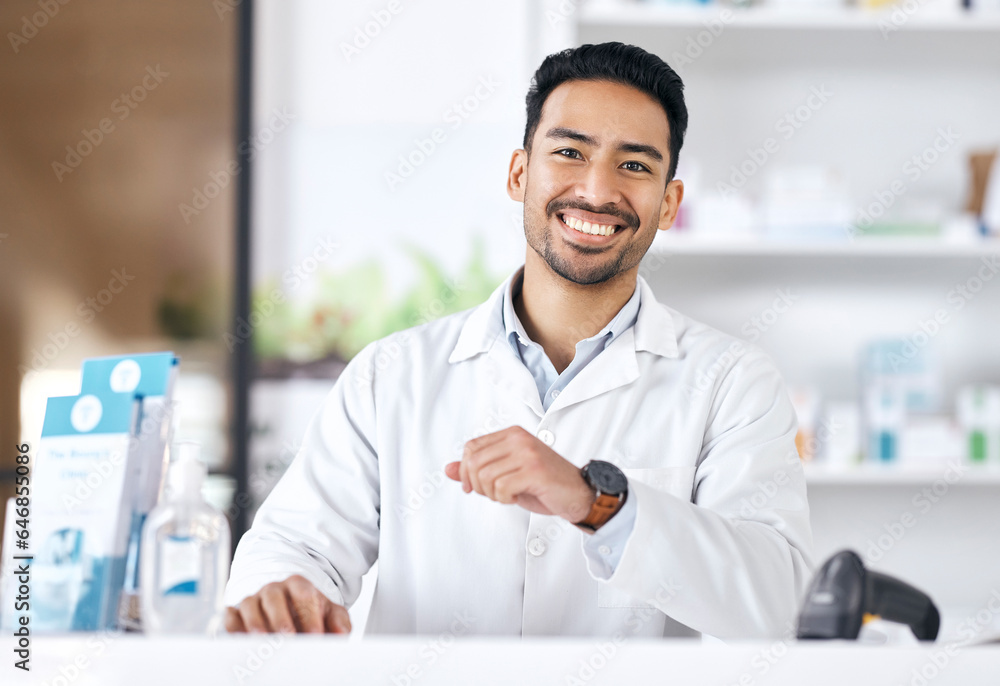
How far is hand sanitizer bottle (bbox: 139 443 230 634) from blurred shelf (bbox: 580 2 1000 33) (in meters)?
1.77

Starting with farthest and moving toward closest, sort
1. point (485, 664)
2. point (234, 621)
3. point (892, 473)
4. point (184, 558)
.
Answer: point (892, 473) < point (234, 621) < point (184, 558) < point (485, 664)

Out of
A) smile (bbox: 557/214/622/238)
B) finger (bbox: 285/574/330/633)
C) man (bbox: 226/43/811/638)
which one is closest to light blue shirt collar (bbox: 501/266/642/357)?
man (bbox: 226/43/811/638)

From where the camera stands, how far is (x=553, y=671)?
71 cm

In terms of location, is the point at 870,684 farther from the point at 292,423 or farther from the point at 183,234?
the point at 183,234

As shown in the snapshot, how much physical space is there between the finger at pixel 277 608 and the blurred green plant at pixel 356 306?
182cm

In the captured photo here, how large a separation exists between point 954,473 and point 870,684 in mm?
1768

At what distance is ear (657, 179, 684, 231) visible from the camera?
1585mm

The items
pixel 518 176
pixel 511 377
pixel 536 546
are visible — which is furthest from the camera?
pixel 518 176

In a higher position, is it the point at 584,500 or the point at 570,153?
the point at 570,153

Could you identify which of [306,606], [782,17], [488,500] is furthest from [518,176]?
[782,17]

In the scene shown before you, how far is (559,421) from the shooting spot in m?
1.38

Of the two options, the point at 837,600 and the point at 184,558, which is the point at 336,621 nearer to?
the point at 184,558

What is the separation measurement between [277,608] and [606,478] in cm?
37

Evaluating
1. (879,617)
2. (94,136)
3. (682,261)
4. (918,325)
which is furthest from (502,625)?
(94,136)
